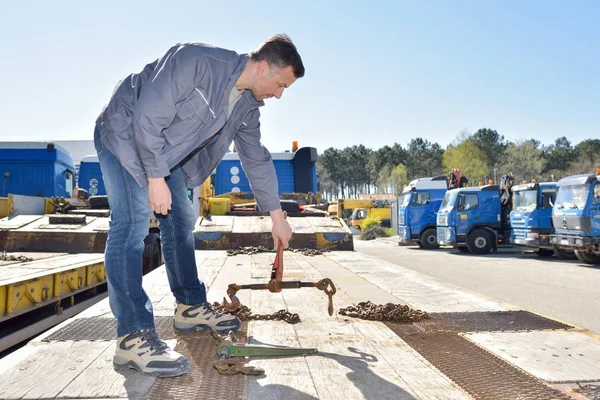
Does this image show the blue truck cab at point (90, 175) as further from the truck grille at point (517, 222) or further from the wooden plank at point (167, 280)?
the truck grille at point (517, 222)

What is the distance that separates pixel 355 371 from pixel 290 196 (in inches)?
355

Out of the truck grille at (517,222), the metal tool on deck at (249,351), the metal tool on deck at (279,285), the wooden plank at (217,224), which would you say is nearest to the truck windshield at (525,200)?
the truck grille at (517,222)

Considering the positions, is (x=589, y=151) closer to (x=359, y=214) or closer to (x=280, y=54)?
(x=359, y=214)

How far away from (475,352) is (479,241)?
17498 millimetres

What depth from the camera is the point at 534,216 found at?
16250 millimetres

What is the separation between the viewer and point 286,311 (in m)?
2.99

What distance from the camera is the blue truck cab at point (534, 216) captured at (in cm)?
1612

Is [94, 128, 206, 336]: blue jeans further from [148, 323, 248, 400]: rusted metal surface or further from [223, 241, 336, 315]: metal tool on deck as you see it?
[223, 241, 336, 315]: metal tool on deck

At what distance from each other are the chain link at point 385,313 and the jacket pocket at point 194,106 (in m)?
1.47

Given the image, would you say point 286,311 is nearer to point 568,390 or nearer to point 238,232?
point 568,390

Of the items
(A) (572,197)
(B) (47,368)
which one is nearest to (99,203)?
(B) (47,368)

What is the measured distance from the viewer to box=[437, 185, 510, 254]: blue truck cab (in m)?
18.7

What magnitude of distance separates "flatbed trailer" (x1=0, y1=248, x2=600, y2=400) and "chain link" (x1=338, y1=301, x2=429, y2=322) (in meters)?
0.04

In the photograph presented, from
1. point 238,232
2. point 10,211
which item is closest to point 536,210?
point 238,232
